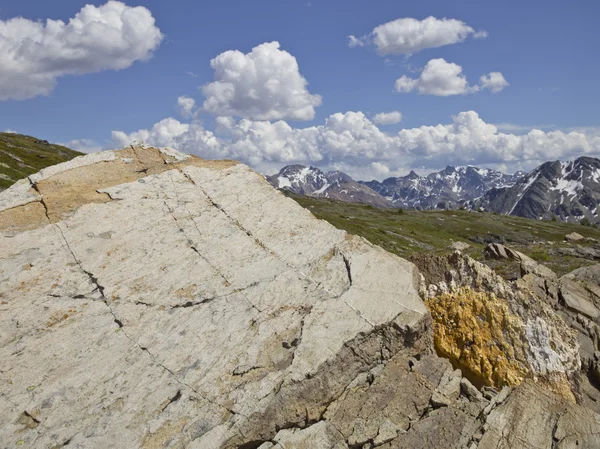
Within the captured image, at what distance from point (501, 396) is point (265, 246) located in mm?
11905

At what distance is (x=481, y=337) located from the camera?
1945 cm

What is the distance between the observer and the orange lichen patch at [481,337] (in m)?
18.7

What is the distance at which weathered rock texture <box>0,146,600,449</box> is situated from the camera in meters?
14.7

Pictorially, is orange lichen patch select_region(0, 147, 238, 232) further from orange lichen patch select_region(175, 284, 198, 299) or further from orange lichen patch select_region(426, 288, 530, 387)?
orange lichen patch select_region(426, 288, 530, 387)

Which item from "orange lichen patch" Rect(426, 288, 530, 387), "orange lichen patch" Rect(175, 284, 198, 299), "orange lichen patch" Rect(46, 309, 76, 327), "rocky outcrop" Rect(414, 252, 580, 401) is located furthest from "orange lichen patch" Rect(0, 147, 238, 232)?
"orange lichen patch" Rect(426, 288, 530, 387)

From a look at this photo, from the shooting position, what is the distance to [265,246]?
2127 cm

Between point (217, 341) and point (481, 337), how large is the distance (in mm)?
11524

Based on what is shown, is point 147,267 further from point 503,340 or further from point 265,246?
point 503,340

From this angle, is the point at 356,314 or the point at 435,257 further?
the point at 435,257

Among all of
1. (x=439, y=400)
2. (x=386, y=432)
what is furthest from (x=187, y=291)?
(x=439, y=400)

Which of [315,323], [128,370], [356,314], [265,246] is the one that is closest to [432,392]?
[356,314]

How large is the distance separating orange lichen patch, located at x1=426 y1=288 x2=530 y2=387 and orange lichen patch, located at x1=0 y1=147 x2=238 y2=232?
603 inches

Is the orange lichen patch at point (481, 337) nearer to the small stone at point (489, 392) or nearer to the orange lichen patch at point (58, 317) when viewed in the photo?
the small stone at point (489, 392)

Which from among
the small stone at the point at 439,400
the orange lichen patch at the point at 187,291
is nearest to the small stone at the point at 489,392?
the small stone at the point at 439,400
